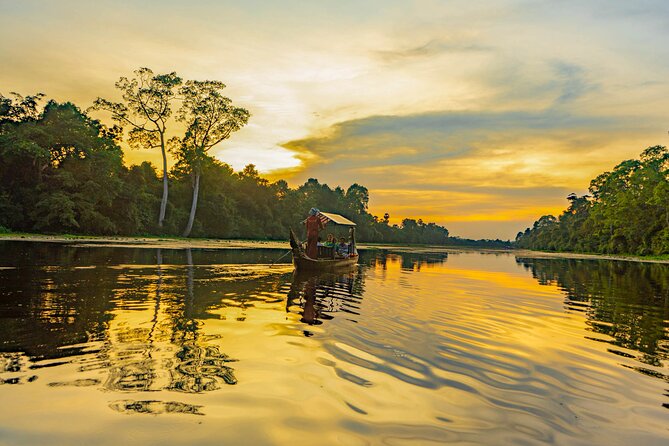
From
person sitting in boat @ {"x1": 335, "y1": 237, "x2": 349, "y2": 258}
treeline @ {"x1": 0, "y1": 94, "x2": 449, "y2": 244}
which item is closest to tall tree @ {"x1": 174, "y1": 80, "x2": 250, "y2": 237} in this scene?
treeline @ {"x1": 0, "y1": 94, "x2": 449, "y2": 244}

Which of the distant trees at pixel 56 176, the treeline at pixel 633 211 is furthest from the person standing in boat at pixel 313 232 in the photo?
the treeline at pixel 633 211

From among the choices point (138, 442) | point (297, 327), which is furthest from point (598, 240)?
point (138, 442)

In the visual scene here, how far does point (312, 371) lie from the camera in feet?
22.0

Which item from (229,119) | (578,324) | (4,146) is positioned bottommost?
(578,324)

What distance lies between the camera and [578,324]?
12.1 meters

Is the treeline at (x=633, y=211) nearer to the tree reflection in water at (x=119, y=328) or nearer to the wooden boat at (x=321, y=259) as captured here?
the wooden boat at (x=321, y=259)

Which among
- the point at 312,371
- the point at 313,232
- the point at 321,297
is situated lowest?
the point at 321,297

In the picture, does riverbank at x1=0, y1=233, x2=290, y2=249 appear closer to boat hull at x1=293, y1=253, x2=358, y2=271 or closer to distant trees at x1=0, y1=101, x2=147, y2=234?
distant trees at x1=0, y1=101, x2=147, y2=234

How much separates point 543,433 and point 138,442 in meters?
4.66

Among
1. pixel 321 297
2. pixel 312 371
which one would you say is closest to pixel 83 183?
pixel 321 297

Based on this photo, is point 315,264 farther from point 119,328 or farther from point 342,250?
point 119,328

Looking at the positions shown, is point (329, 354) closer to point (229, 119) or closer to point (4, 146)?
point (4, 146)

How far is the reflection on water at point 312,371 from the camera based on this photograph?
183 inches

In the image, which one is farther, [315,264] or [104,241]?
[104,241]
